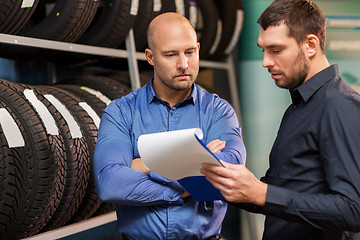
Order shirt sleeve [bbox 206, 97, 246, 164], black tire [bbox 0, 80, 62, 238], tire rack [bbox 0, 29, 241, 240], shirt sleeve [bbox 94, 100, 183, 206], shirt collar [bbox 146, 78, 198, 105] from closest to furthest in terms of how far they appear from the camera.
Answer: shirt sleeve [bbox 94, 100, 183, 206] → shirt sleeve [bbox 206, 97, 246, 164] → shirt collar [bbox 146, 78, 198, 105] → black tire [bbox 0, 80, 62, 238] → tire rack [bbox 0, 29, 241, 240]

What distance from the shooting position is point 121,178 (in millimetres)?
1773

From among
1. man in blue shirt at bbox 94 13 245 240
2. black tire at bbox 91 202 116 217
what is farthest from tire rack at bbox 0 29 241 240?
man in blue shirt at bbox 94 13 245 240

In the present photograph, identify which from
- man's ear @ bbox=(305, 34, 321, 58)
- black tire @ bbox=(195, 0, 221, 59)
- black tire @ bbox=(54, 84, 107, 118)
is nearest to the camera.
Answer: man's ear @ bbox=(305, 34, 321, 58)

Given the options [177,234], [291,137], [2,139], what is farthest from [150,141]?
[2,139]

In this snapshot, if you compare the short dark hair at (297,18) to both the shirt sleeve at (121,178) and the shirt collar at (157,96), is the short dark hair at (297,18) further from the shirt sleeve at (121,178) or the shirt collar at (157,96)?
the shirt sleeve at (121,178)

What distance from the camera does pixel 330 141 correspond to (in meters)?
1.43

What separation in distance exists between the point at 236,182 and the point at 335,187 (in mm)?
306

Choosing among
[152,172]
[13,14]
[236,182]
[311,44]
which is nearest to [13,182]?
[152,172]

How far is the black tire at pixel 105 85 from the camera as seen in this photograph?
3.00 meters

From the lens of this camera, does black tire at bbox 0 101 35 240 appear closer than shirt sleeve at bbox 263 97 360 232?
No

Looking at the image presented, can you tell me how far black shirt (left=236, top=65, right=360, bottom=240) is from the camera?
138cm

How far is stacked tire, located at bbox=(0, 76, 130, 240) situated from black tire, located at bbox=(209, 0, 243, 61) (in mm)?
1939

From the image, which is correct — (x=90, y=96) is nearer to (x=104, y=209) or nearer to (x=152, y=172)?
(x=104, y=209)

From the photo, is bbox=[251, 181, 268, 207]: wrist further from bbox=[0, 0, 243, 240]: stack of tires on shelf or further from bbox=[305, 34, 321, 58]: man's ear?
bbox=[0, 0, 243, 240]: stack of tires on shelf
